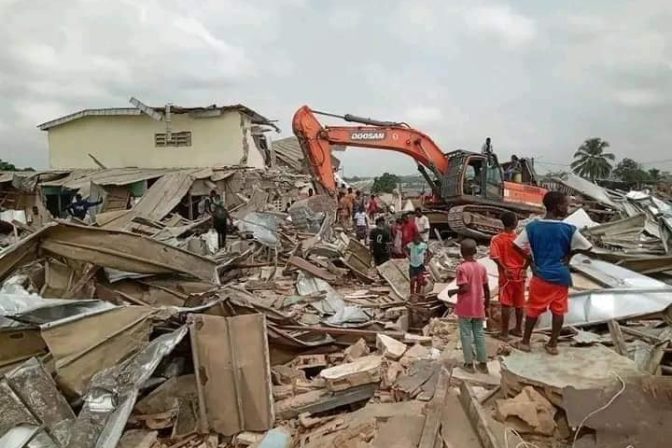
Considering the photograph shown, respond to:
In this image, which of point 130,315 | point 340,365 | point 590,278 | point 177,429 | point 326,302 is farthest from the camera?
point 326,302

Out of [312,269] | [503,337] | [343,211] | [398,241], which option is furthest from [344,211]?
[503,337]

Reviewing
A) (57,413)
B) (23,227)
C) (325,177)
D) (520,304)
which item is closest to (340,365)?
(520,304)

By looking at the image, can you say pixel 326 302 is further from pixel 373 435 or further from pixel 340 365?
pixel 373 435

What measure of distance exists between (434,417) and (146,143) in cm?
1886

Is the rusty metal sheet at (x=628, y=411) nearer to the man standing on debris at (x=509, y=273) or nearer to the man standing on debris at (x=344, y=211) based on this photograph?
the man standing on debris at (x=509, y=273)

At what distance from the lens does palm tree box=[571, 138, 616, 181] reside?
141ft

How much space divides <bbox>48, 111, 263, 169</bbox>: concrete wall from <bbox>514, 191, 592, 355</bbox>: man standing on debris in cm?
1620

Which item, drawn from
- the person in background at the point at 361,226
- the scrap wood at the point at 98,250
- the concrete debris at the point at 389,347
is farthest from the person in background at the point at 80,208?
the concrete debris at the point at 389,347

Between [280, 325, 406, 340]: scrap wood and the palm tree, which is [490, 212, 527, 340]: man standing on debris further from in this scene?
the palm tree

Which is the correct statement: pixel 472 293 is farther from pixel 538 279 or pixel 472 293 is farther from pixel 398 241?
pixel 398 241

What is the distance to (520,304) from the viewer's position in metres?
5.79

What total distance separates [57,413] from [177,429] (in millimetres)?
957

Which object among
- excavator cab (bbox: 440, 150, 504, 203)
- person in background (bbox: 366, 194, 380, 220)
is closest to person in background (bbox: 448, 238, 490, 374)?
excavator cab (bbox: 440, 150, 504, 203)

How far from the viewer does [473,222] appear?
13.7 m
